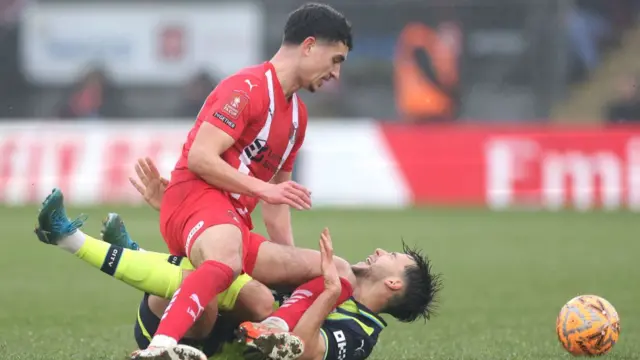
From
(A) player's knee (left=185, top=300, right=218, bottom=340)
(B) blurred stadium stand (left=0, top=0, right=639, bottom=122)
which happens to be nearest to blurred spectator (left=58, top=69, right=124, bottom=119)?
(B) blurred stadium stand (left=0, top=0, right=639, bottom=122)

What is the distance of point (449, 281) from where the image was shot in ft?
36.8

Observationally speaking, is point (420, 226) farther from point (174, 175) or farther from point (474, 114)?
point (174, 175)

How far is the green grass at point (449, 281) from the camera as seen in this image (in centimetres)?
737

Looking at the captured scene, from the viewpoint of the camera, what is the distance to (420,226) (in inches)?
638

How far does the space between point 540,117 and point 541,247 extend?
755 centimetres

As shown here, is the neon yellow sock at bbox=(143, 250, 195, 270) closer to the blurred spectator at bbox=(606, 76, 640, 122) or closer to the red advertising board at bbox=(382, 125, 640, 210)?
the red advertising board at bbox=(382, 125, 640, 210)

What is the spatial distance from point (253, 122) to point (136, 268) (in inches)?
39.8

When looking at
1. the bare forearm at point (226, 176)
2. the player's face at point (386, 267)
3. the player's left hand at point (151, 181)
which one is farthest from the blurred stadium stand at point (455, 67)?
the bare forearm at point (226, 176)

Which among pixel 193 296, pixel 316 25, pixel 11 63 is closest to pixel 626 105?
pixel 11 63

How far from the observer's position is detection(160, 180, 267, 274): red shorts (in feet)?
20.3

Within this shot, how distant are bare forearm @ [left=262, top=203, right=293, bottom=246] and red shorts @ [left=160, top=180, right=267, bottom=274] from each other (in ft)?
1.41

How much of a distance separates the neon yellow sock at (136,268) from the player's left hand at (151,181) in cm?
84

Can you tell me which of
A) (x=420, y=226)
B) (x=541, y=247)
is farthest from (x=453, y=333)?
(x=420, y=226)

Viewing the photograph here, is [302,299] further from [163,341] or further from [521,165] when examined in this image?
[521,165]
